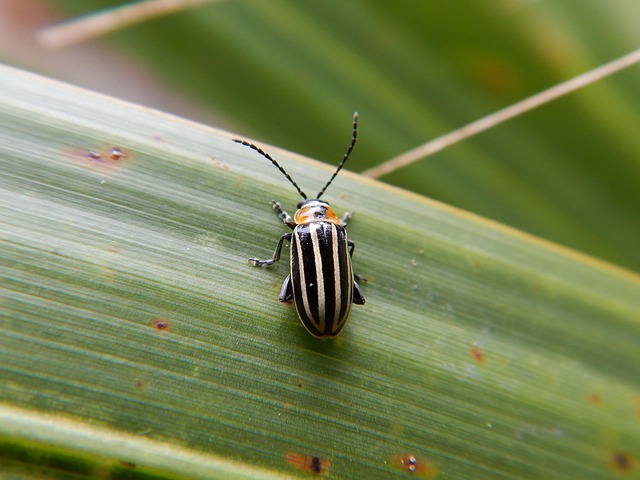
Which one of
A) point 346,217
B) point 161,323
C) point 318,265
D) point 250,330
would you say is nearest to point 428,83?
point 346,217

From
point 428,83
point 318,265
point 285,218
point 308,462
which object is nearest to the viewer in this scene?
point 308,462

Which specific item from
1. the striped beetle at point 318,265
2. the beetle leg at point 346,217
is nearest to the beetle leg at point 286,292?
the striped beetle at point 318,265

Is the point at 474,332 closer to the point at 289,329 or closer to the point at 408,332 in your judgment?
the point at 408,332

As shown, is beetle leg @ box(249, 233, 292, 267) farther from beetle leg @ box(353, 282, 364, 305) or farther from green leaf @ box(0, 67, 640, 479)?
beetle leg @ box(353, 282, 364, 305)

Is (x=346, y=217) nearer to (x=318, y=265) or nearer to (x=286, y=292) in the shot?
Result: (x=318, y=265)

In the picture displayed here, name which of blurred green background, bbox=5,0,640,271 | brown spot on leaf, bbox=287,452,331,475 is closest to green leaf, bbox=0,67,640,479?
brown spot on leaf, bbox=287,452,331,475

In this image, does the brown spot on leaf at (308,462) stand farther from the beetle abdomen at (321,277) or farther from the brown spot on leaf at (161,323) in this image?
the brown spot on leaf at (161,323)
